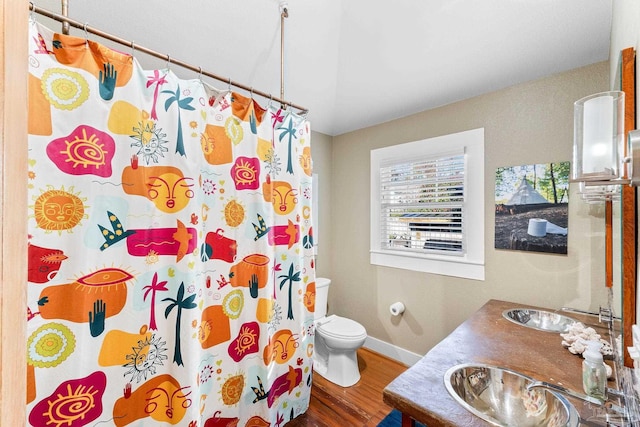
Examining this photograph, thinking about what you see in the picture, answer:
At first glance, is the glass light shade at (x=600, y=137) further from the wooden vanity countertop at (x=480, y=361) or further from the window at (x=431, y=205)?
the window at (x=431, y=205)

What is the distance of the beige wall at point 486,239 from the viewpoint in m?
1.69

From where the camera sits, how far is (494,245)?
2004 mm

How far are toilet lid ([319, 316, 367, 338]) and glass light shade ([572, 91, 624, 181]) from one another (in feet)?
5.84

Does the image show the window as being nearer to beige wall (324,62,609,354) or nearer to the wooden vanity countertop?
beige wall (324,62,609,354)

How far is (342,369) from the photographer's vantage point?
2139mm

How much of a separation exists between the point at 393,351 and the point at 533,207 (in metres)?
1.70

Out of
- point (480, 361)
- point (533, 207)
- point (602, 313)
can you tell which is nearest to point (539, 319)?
point (602, 313)

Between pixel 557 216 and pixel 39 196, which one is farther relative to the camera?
pixel 557 216

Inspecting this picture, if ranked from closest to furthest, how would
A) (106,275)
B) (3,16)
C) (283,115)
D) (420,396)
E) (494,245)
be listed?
(3,16), (420,396), (106,275), (283,115), (494,245)

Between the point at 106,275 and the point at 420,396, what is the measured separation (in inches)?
50.0

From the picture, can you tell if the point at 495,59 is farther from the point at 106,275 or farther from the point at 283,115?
the point at 106,275

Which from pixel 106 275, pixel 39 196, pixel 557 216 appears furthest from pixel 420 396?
pixel 557 216

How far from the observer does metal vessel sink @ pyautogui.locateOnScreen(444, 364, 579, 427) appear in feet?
3.15

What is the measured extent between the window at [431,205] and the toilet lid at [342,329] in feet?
2.21
